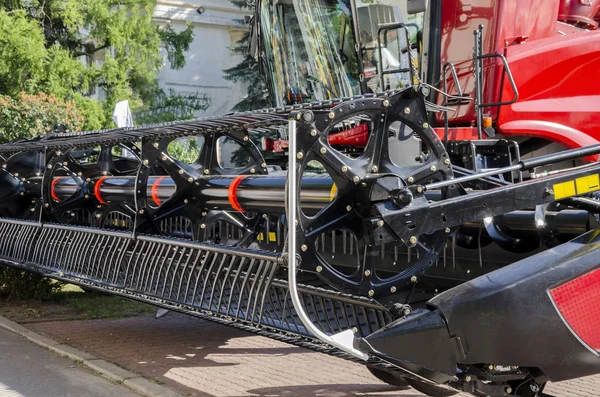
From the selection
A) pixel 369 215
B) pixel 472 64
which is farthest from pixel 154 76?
pixel 369 215

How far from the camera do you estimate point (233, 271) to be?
4.78m

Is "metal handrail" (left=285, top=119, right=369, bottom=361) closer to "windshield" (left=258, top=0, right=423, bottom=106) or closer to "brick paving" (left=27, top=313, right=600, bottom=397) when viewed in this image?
"brick paving" (left=27, top=313, right=600, bottom=397)

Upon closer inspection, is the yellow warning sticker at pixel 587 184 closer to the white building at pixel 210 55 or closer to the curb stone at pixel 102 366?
the curb stone at pixel 102 366

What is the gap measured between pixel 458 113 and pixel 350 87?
1773 mm

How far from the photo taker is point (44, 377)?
5.89m

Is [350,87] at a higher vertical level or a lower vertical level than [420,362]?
higher

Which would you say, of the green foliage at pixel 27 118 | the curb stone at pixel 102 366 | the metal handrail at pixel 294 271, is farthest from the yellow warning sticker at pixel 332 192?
the green foliage at pixel 27 118

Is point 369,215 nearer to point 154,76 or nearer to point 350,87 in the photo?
point 350,87

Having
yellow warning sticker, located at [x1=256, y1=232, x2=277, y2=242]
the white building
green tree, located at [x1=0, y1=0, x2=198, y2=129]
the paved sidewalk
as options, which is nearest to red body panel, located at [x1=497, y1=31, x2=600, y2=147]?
yellow warning sticker, located at [x1=256, y1=232, x2=277, y2=242]

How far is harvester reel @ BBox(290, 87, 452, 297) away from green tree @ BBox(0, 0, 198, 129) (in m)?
16.7

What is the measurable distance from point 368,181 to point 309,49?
182 inches

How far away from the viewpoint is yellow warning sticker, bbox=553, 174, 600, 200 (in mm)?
4047

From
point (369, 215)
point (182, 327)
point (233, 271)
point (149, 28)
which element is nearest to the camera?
point (369, 215)

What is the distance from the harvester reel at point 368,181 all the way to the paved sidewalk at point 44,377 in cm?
214
